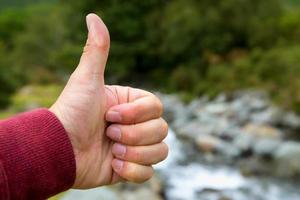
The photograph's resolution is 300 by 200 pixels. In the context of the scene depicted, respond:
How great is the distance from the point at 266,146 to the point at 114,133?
29.0 feet

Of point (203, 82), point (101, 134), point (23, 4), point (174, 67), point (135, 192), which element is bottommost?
point (101, 134)

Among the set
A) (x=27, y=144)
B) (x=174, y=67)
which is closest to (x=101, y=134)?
(x=27, y=144)

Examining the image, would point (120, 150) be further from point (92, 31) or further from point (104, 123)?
point (92, 31)

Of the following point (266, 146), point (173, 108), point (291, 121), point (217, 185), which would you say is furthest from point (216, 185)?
point (173, 108)

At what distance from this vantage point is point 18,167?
157 cm

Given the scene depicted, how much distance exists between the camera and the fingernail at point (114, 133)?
183 cm

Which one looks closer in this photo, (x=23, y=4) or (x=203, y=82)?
(x=203, y=82)

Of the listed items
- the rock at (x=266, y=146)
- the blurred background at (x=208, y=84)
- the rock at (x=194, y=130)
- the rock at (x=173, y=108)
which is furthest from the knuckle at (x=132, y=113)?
the rock at (x=173, y=108)

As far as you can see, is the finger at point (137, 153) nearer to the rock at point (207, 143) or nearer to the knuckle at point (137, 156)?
the knuckle at point (137, 156)

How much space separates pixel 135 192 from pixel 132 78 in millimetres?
12986

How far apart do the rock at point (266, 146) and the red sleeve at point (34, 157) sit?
28.8 feet

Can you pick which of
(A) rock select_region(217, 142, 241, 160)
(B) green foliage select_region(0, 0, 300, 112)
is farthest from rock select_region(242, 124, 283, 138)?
(B) green foliage select_region(0, 0, 300, 112)

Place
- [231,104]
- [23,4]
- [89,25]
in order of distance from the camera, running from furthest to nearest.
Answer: [23,4], [231,104], [89,25]

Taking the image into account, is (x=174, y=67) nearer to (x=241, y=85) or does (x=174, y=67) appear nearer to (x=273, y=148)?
(x=241, y=85)
